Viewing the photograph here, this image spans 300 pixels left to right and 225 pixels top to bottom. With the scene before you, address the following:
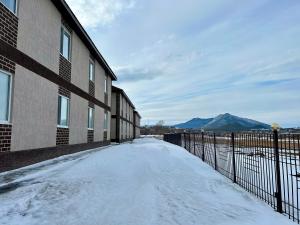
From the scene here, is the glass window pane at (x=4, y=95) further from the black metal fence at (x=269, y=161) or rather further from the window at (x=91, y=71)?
the window at (x=91, y=71)

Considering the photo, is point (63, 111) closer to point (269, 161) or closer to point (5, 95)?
point (5, 95)

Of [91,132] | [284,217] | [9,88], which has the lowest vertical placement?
[284,217]

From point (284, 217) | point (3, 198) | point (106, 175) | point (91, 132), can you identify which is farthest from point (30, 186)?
point (91, 132)

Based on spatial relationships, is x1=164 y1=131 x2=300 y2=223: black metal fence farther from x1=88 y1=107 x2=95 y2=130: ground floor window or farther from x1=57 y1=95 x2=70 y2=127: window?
x1=88 y1=107 x2=95 y2=130: ground floor window

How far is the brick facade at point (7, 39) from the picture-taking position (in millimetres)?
7859

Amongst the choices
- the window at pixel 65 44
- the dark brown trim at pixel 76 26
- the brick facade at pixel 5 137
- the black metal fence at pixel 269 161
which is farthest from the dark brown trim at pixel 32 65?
the black metal fence at pixel 269 161

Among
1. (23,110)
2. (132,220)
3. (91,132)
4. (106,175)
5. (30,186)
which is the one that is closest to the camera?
(132,220)

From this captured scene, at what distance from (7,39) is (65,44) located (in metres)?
5.73

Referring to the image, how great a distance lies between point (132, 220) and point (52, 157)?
8.35m

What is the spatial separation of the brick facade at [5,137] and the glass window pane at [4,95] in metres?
0.26

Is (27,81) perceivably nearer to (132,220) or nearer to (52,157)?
(52,157)

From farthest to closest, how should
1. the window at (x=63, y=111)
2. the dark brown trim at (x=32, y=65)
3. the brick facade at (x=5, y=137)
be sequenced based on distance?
the window at (x=63, y=111)
the dark brown trim at (x=32, y=65)
the brick facade at (x=5, y=137)

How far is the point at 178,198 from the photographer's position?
5.56 meters

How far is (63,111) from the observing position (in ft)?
43.9
